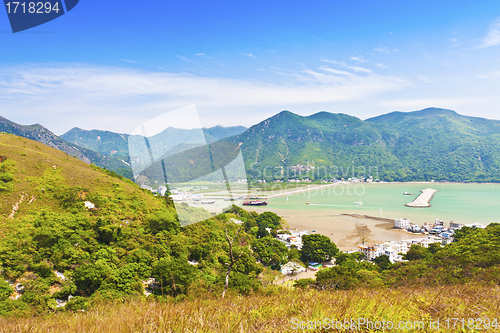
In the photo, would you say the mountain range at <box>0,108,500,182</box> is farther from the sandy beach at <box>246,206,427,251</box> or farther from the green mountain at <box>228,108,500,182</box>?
the sandy beach at <box>246,206,427,251</box>

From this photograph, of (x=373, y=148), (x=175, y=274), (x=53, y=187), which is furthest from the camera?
(x=373, y=148)

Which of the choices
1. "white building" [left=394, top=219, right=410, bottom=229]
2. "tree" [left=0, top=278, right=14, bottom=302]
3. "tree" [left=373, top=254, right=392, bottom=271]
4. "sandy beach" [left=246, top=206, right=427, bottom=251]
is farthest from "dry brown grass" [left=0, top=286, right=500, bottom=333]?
"white building" [left=394, top=219, right=410, bottom=229]

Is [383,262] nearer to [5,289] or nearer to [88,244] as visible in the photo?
[88,244]

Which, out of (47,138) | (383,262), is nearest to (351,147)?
(383,262)

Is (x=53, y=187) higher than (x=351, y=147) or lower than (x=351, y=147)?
lower

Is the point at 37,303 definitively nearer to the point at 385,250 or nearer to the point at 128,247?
the point at 128,247

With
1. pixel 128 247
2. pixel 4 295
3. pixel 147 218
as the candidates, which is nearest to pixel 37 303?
pixel 4 295
